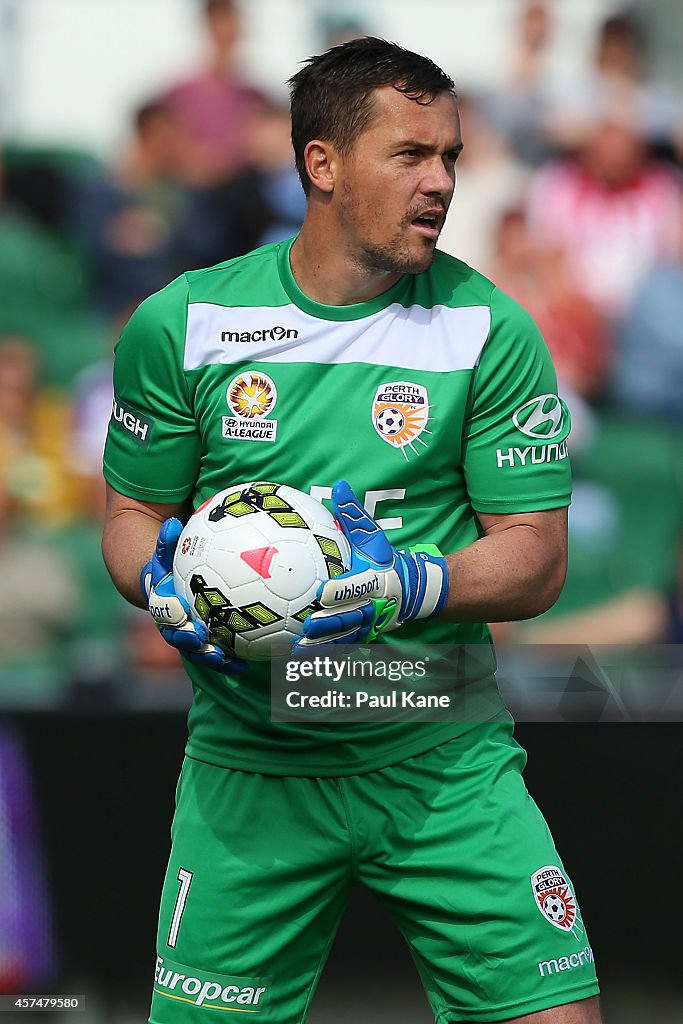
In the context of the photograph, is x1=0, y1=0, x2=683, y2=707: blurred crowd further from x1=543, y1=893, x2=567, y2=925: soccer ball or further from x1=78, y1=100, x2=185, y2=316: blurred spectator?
x1=543, y1=893, x2=567, y2=925: soccer ball

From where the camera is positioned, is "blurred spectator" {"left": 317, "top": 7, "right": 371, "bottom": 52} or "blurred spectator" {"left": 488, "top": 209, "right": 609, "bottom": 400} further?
"blurred spectator" {"left": 317, "top": 7, "right": 371, "bottom": 52}

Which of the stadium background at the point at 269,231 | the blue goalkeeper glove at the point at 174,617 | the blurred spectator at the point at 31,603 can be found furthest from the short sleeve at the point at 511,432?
the blurred spectator at the point at 31,603

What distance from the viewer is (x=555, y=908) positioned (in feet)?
8.89

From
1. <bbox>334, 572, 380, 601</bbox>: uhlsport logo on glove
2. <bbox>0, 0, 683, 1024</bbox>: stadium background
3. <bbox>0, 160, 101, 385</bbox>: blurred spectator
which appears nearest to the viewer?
<bbox>334, 572, 380, 601</bbox>: uhlsport logo on glove

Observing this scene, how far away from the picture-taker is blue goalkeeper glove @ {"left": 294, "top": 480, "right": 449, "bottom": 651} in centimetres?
239

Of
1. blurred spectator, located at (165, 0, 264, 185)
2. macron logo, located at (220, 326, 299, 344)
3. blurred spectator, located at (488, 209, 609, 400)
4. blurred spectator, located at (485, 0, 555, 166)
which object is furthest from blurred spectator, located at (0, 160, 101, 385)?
macron logo, located at (220, 326, 299, 344)

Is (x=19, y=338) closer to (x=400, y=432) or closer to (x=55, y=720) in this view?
(x=55, y=720)

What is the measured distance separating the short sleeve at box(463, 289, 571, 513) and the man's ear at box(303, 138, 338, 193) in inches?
16.9

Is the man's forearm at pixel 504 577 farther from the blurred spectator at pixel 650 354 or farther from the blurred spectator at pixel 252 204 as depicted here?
the blurred spectator at pixel 252 204

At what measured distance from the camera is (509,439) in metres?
2.78

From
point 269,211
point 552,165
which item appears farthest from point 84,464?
point 552,165

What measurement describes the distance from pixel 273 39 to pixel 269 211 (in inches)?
36.2

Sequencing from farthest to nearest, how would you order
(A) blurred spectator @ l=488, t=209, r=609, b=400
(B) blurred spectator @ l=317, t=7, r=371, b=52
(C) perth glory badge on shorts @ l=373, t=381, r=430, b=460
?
1. (B) blurred spectator @ l=317, t=7, r=371, b=52
2. (A) blurred spectator @ l=488, t=209, r=609, b=400
3. (C) perth glory badge on shorts @ l=373, t=381, r=430, b=460

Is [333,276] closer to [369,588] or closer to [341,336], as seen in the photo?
[341,336]
